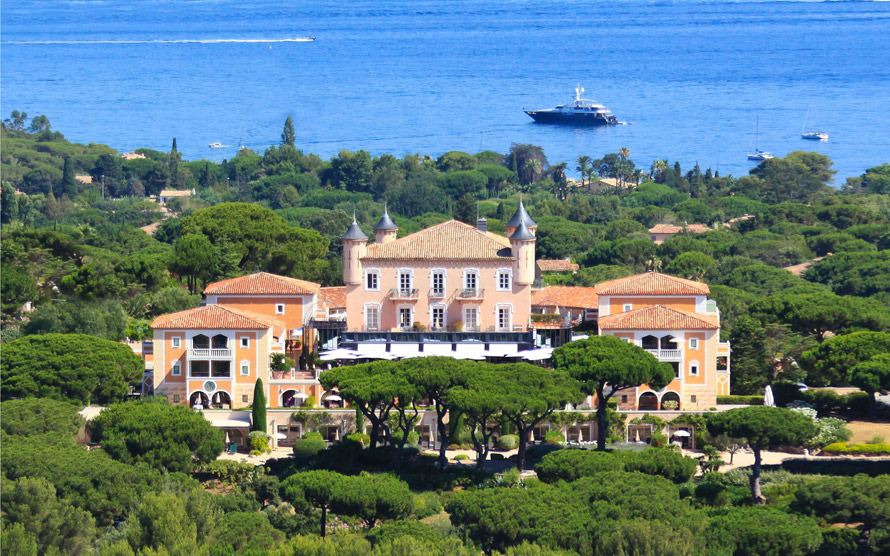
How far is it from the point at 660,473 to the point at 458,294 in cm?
1512

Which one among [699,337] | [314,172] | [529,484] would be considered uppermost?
[314,172]

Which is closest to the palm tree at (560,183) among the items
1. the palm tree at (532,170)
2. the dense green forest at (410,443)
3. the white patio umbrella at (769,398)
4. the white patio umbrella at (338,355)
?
the palm tree at (532,170)

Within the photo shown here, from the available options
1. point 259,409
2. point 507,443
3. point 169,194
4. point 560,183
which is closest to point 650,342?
point 507,443

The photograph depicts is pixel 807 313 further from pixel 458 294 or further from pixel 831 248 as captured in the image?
pixel 831 248

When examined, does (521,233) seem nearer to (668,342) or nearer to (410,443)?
(668,342)

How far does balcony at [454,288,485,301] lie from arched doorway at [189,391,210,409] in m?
10.4

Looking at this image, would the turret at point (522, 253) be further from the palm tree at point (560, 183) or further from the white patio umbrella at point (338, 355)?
the palm tree at point (560, 183)

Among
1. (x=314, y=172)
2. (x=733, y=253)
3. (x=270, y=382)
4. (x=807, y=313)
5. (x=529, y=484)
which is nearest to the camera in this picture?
(x=529, y=484)

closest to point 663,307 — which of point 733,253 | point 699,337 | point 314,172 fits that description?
point 699,337

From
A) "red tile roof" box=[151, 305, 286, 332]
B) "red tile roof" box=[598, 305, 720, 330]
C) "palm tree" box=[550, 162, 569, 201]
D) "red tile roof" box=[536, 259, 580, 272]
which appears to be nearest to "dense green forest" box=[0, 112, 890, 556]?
"red tile roof" box=[151, 305, 286, 332]

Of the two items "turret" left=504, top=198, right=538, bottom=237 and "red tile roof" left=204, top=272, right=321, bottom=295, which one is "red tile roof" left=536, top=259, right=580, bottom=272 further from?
"red tile roof" left=204, top=272, right=321, bottom=295

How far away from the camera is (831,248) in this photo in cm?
10588

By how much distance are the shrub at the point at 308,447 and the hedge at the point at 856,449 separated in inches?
671

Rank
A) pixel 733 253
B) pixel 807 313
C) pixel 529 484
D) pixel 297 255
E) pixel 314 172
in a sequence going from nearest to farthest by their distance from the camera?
pixel 529 484, pixel 807 313, pixel 297 255, pixel 733 253, pixel 314 172
